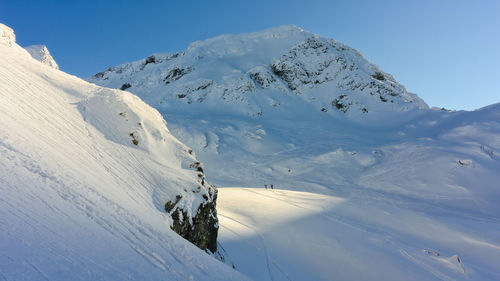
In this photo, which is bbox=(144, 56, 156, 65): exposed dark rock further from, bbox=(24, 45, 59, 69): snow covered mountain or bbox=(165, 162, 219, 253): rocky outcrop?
bbox=(165, 162, 219, 253): rocky outcrop

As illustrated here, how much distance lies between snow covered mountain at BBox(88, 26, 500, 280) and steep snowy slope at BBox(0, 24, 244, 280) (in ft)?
11.2

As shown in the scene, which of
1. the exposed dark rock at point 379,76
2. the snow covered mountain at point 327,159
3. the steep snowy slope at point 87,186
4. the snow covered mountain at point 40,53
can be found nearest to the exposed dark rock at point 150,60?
the snow covered mountain at point 327,159

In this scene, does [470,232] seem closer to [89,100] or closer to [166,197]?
[166,197]

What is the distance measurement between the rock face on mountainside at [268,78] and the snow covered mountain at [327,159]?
0.33 m

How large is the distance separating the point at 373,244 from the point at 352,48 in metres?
61.8

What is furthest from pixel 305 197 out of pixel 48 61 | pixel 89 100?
pixel 48 61

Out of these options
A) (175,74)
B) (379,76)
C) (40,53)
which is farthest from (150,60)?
(379,76)

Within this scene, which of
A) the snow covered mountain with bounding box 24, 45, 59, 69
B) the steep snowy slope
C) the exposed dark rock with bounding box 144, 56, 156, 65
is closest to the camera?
the steep snowy slope

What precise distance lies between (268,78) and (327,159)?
29127 mm

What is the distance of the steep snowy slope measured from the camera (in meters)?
2.26

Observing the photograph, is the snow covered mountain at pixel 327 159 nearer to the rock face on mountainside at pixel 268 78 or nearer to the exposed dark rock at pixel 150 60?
the rock face on mountainside at pixel 268 78

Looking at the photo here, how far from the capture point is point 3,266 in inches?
67.9

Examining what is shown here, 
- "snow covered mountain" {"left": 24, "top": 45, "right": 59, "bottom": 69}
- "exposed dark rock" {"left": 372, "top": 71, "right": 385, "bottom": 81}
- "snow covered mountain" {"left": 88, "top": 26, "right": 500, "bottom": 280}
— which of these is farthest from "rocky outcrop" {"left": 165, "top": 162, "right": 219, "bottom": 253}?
"exposed dark rock" {"left": 372, "top": 71, "right": 385, "bottom": 81}

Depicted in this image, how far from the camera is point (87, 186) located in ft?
12.7
